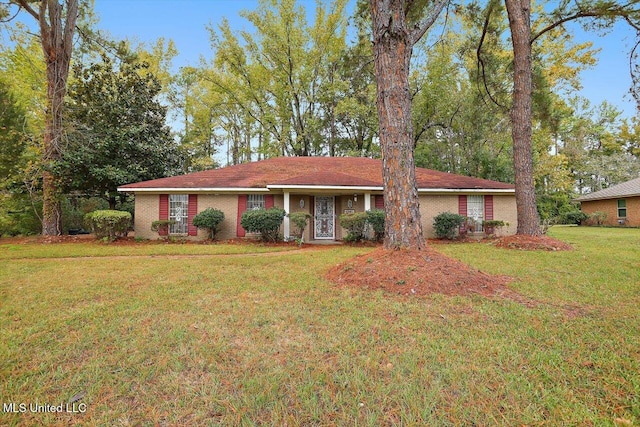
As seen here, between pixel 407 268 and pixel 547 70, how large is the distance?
84.9 feet

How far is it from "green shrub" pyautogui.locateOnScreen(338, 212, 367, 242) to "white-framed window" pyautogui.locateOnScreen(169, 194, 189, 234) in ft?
23.7

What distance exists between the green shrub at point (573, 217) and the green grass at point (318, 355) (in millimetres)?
24657

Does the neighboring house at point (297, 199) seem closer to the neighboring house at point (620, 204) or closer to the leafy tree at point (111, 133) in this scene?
the leafy tree at point (111, 133)

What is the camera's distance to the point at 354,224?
12.0 meters

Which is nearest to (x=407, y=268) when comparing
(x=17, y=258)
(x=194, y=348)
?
(x=194, y=348)

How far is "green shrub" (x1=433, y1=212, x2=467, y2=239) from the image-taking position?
1317 centimetres

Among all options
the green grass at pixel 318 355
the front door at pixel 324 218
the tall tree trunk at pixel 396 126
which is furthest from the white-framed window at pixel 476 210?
the tall tree trunk at pixel 396 126

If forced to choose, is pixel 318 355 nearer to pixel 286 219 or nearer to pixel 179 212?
pixel 286 219

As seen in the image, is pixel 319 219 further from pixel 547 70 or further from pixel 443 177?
pixel 547 70

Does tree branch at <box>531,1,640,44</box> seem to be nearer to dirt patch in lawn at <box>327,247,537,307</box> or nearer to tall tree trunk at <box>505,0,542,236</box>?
tall tree trunk at <box>505,0,542,236</box>

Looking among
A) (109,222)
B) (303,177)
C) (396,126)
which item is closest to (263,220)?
(303,177)

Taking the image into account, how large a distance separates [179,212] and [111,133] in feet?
17.5

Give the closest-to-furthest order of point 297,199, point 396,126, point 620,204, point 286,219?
point 396,126, point 286,219, point 297,199, point 620,204

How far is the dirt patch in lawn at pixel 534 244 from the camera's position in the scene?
9.36 m
